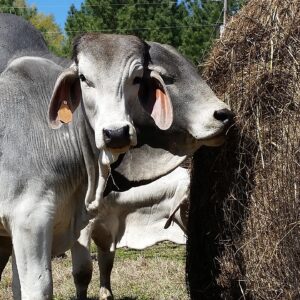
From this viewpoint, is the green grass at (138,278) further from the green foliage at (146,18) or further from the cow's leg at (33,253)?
the green foliage at (146,18)

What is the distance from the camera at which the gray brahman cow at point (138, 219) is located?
274 inches

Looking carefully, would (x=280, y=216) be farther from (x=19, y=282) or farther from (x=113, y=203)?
(x=113, y=203)

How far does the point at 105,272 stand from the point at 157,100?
2498mm

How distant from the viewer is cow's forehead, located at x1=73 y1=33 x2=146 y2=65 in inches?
181

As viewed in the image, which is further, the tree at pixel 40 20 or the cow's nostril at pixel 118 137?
the tree at pixel 40 20

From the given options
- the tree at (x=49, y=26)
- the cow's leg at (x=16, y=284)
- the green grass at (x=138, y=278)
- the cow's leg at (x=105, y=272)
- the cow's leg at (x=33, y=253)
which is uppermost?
the cow's leg at (x=33, y=253)

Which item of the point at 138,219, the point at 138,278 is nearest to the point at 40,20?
the point at 138,278

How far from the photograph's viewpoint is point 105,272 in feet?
22.7

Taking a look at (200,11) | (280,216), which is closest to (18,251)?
(280,216)

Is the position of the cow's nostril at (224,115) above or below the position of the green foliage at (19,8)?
above

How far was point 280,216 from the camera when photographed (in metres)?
4.67

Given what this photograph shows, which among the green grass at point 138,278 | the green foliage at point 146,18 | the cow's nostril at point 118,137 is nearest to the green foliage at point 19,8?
the green foliage at point 146,18

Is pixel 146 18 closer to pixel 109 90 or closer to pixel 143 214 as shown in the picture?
pixel 143 214

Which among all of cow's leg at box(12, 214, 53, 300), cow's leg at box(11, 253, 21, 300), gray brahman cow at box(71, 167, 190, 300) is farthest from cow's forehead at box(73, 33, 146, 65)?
gray brahman cow at box(71, 167, 190, 300)
